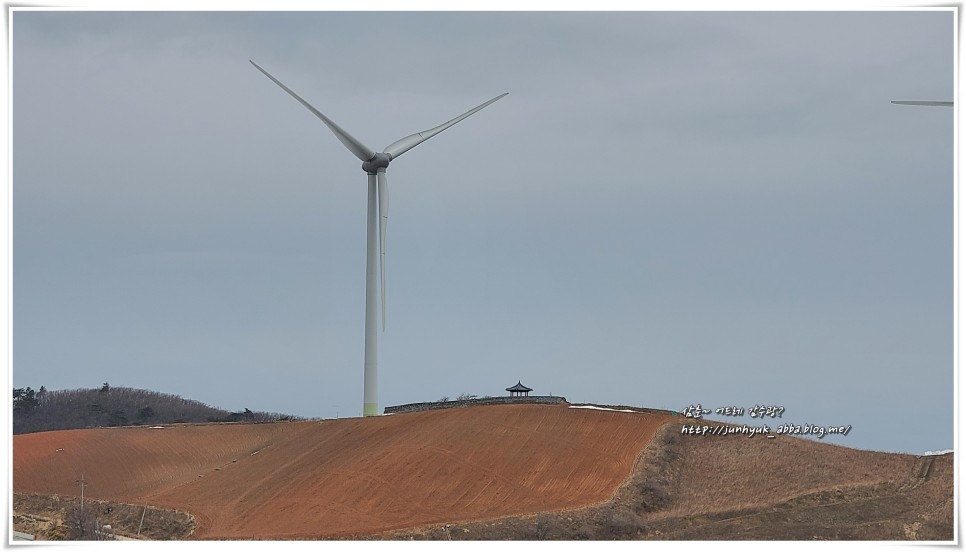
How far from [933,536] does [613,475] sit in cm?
2017

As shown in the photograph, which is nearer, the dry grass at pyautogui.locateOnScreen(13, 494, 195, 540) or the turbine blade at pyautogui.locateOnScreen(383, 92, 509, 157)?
the dry grass at pyautogui.locateOnScreen(13, 494, 195, 540)

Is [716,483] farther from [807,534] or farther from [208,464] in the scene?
[208,464]

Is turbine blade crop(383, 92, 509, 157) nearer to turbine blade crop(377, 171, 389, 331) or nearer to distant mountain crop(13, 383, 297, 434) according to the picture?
turbine blade crop(377, 171, 389, 331)

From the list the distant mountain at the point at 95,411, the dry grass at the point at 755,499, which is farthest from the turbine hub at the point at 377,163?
the distant mountain at the point at 95,411

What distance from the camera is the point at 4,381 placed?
38.7 metres

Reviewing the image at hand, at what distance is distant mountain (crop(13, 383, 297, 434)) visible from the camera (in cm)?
17425

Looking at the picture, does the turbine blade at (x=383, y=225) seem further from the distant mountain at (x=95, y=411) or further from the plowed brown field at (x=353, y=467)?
the distant mountain at (x=95, y=411)

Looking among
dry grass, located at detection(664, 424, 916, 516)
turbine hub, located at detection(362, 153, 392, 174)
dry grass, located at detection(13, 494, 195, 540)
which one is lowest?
dry grass, located at detection(13, 494, 195, 540)

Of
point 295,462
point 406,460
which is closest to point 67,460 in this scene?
point 295,462

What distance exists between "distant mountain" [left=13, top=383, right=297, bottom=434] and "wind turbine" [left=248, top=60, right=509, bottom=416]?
7075 centimetres

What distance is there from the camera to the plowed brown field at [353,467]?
7031cm

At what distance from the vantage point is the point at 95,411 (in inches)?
7254

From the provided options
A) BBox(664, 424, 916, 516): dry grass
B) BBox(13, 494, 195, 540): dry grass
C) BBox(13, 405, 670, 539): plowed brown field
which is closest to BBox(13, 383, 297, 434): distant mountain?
BBox(13, 405, 670, 539): plowed brown field

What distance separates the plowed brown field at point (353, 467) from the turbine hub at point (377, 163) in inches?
770
